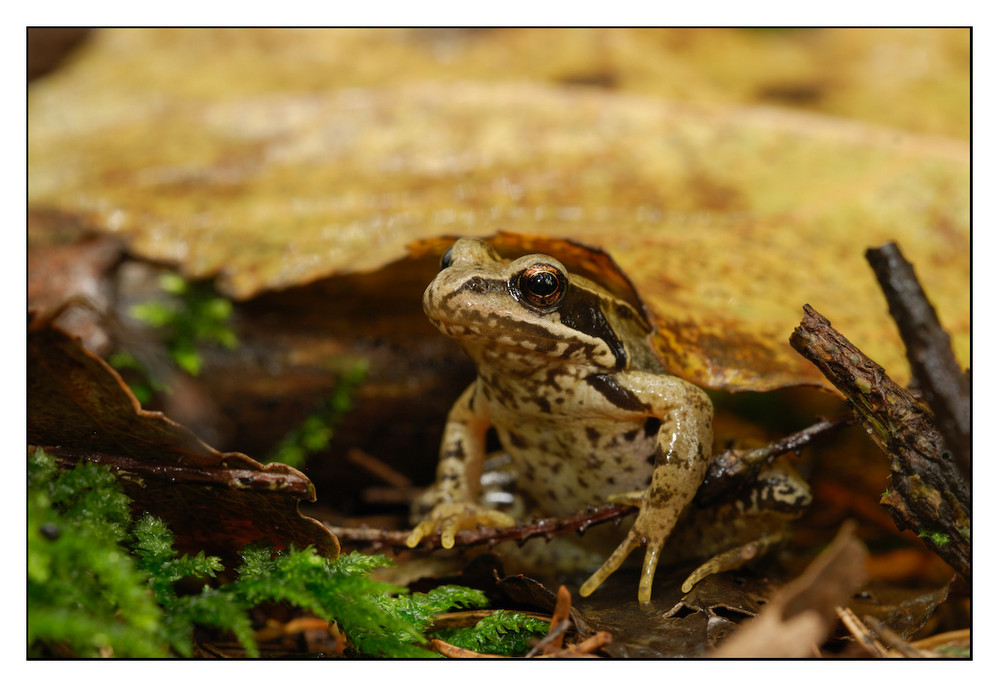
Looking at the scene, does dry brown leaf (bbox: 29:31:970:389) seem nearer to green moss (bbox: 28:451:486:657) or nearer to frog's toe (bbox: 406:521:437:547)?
frog's toe (bbox: 406:521:437:547)

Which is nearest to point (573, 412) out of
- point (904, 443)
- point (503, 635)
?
point (503, 635)

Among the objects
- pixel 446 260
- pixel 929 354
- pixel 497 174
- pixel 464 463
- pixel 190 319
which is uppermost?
pixel 497 174

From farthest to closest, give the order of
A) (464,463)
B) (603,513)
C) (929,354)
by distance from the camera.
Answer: (464,463), (603,513), (929,354)

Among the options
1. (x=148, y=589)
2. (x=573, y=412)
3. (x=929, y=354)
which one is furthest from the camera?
(x=573, y=412)

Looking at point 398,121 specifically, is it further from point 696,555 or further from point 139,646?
point 139,646

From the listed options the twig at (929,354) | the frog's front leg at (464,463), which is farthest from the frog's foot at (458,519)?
the twig at (929,354)

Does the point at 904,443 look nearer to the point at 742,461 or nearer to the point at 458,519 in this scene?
the point at 742,461

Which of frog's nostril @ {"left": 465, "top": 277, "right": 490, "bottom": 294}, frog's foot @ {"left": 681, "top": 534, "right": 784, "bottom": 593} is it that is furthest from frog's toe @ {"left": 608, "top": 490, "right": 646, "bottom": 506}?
frog's nostril @ {"left": 465, "top": 277, "right": 490, "bottom": 294}

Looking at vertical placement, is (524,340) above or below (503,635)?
above
